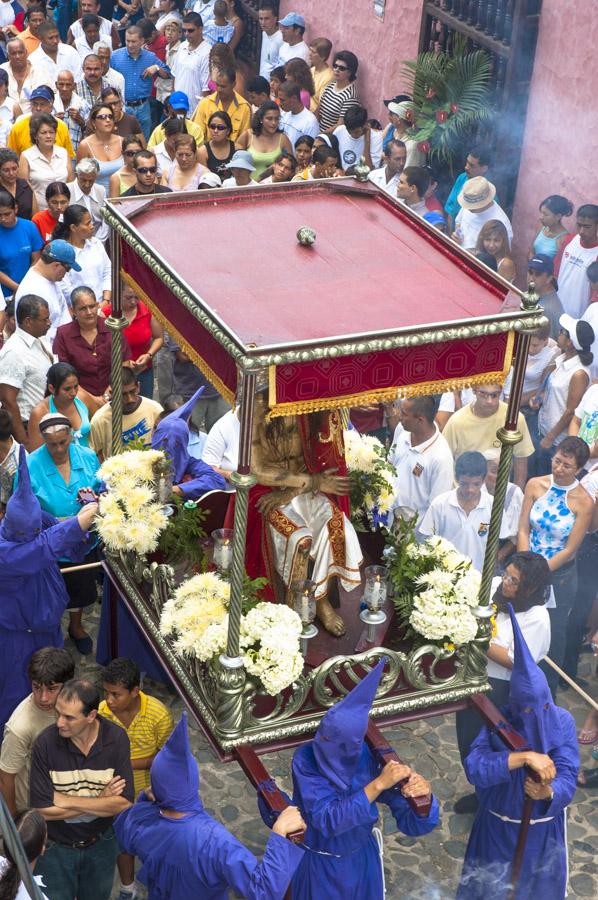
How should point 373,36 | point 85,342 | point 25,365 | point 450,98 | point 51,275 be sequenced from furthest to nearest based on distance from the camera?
point 373,36 → point 450,98 → point 51,275 → point 85,342 → point 25,365

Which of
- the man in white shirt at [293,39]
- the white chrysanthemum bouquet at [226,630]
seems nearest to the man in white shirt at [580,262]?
the white chrysanthemum bouquet at [226,630]

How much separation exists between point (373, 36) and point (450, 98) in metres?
2.95

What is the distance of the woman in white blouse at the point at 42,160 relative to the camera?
11.8 m

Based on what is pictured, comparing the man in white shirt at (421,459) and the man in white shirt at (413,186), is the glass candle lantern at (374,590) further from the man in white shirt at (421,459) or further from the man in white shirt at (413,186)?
the man in white shirt at (413,186)

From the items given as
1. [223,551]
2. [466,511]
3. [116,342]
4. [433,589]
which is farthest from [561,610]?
[116,342]

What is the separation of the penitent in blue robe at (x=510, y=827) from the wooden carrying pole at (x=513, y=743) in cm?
3

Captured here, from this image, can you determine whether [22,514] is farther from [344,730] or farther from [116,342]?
[344,730]

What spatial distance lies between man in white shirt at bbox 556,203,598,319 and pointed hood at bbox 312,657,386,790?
5438 mm

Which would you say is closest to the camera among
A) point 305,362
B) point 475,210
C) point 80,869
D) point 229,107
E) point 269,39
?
point 305,362

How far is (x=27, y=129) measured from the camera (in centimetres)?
1223

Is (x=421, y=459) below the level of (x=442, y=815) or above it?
above

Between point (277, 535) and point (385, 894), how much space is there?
6.78ft

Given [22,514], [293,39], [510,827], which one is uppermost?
[293,39]

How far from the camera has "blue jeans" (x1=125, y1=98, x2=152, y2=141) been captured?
51.4 ft
